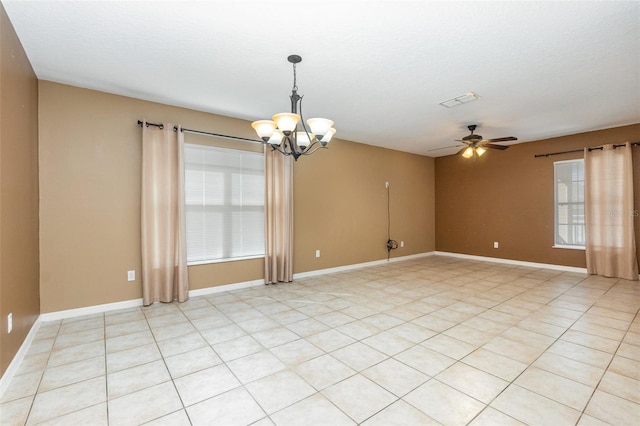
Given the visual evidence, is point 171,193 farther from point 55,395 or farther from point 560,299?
point 560,299

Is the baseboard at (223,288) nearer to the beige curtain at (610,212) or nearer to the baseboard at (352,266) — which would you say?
the baseboard at (352,266)

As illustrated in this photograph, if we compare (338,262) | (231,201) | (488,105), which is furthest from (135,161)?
(488,105)

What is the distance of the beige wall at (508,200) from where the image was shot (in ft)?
18.0

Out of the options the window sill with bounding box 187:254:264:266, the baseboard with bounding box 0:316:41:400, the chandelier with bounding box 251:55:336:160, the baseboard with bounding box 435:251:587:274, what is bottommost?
the baseboard with bounding box 0:316:41:400

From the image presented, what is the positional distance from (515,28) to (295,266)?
13.7ft

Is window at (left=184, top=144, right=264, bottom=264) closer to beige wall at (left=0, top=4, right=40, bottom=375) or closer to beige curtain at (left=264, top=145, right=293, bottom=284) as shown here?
beige curtain at (left=264, top=145, right=293, bottom=284)

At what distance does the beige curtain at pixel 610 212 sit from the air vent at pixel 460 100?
3.20m

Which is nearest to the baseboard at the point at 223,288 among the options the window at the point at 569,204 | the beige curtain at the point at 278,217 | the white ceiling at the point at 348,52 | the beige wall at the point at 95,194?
the beige wall at the point at 95,194

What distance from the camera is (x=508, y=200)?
6.30 meters

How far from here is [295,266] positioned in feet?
16.6

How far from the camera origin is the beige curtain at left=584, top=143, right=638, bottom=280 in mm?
4742

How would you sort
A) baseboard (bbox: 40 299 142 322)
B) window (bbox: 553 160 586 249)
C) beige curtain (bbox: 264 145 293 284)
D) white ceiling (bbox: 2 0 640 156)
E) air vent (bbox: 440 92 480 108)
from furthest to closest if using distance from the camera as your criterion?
window (bbox: 553 160 586 249)
beige curtain (bbox: 264 145 293 284)
air vent (bbox: 440 92 480 108)
baseboard (bbox: 40 299 142 322)
white ceiling (bbox: 2 0 640 156)

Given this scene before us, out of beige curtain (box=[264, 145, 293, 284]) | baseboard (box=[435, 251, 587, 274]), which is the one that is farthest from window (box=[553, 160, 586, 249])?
beige curtain (box=[264, 145, 293, 284])

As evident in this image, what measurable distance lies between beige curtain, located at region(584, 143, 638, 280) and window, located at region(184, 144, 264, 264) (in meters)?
5.82
